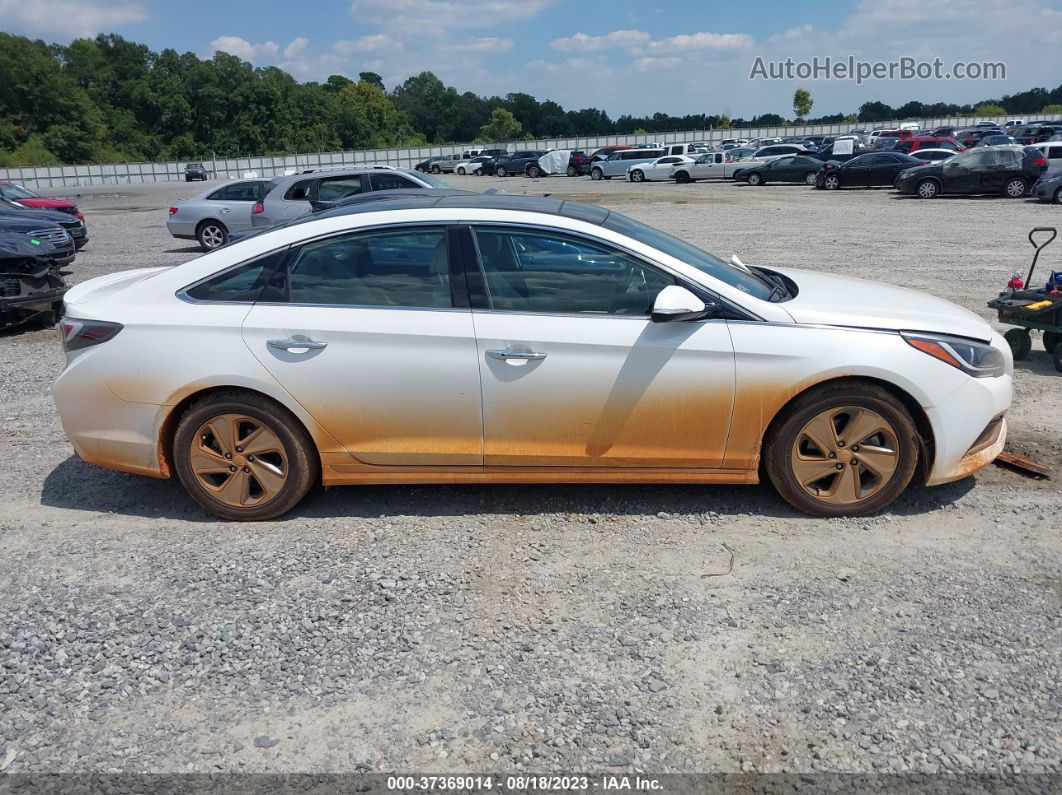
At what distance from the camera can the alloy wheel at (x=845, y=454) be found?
436cm

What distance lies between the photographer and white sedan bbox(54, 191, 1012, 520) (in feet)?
14.1

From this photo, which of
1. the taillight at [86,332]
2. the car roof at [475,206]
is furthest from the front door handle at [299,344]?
the taillight at [86,332]

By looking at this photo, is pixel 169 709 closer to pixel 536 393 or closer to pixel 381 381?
pixel 381 381

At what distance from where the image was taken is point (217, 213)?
17.2 metres

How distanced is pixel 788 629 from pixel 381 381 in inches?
88.5

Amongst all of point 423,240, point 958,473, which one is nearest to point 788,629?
point 958,473

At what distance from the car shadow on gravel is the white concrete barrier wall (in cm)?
5885

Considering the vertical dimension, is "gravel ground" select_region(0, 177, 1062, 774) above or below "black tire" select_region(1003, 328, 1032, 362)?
below

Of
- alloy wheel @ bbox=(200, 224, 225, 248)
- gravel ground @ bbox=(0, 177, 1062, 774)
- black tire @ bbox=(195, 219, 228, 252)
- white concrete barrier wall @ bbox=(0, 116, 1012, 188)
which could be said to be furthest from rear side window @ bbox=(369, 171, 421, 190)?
white concrete barrier wall @ bbox=(0, 116, 1012, 188)

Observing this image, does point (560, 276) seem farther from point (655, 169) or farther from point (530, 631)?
point (655, 169)

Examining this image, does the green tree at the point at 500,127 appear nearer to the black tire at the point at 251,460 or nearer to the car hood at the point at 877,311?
the car hood at the point at 877,311

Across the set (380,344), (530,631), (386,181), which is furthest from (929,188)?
(530,631)

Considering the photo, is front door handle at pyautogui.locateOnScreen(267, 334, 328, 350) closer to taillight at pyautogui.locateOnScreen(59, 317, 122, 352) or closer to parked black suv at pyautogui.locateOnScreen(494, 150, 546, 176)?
taillight at pyautogui.locateOnScreen(59, 317, 122, 352)

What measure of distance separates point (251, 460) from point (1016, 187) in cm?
2574
